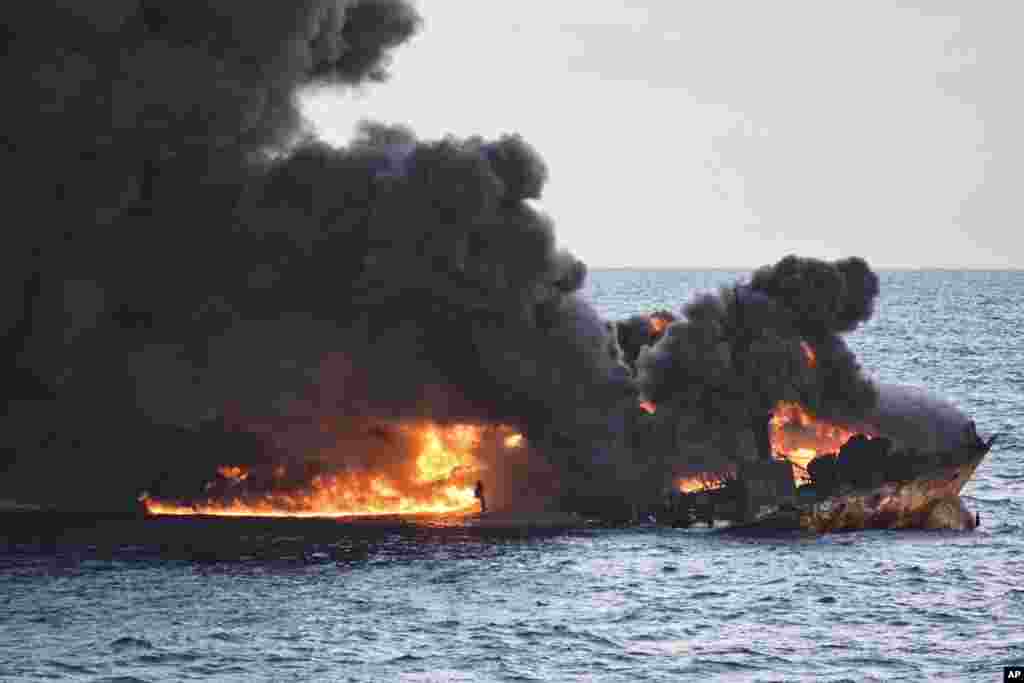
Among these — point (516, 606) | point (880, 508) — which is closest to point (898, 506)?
point (880, 508)

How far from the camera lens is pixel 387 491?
4894 inches

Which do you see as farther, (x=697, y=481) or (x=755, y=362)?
(x=697, y=481)

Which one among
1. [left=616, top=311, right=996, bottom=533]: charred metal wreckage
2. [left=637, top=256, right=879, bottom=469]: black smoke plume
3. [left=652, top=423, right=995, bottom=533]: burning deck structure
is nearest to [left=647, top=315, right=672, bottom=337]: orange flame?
[left=637, top=256, right=879, bottom=469]: black smoke plume

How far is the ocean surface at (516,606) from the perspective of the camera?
8388 centimetres

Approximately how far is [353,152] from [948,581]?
47.7 meters

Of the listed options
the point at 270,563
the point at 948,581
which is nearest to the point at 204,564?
the point at 270,563

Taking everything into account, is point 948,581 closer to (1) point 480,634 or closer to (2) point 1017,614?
(2) point 1017,614

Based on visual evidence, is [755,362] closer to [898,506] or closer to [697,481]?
[697,481]

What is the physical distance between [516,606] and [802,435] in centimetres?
3720

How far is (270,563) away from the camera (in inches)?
4203

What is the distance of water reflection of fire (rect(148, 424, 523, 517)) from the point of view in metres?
124

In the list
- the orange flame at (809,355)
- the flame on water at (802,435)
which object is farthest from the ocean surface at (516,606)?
the orange flame at (809,355)

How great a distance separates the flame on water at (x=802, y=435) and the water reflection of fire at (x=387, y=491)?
684 inches

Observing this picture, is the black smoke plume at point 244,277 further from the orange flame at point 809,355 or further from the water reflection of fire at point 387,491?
the orange flame at point 809,355
